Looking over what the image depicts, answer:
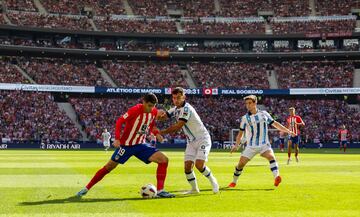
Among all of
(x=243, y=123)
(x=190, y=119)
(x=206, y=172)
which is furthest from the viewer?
(x=243, y=123)

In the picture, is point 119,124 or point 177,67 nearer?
point 119,124

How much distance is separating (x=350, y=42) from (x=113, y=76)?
32.3 m

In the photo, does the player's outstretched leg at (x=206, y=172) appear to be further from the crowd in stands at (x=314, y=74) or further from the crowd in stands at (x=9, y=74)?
the crowd in stands at (x=314, y=74)

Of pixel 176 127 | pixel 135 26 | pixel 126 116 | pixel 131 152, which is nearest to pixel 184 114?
pixel 176 127

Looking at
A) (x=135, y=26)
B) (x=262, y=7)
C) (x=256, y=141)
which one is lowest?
(x=256, y=141)

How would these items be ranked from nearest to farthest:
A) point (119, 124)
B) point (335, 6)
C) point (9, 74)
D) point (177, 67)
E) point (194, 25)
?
point (119, 124), point (9, 74), point (177, 67), point (194, 25), point (335, 6)

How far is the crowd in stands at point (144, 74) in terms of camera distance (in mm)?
65750

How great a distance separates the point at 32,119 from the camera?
57.1 metres

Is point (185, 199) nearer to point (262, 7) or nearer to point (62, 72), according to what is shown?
point (62, 72)

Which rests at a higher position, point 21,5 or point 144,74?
point 21,5

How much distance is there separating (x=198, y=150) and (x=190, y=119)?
809mm

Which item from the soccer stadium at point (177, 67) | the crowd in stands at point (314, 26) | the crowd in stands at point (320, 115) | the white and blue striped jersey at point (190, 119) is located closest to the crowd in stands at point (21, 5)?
the soccer stadium at point (177, 67)

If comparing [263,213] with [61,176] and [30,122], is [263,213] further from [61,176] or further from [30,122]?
[30,122]

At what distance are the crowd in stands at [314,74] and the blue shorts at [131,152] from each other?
5658 centimetres
